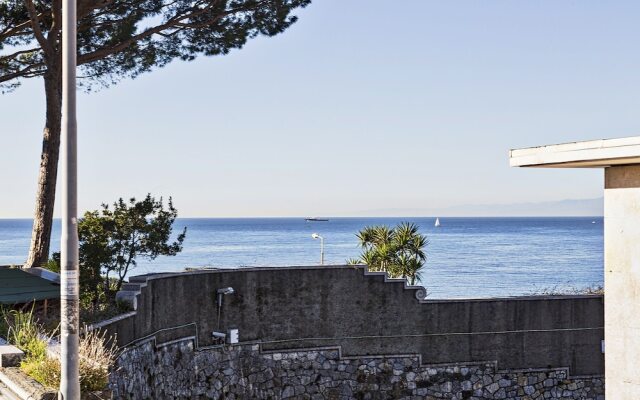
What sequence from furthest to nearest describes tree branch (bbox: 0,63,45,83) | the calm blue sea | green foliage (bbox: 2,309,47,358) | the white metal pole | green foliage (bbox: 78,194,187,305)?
the calm blue sea → tree branch (bbox: 0,63,45,83) → green foliage (bbox: 78,194,187,305) → green foliage (bbox: 2,309,47,358) → the white metal pole

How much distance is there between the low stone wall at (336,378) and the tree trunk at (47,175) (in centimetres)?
725

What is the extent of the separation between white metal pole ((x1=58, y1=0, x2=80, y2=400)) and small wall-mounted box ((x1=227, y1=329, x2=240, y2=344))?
40.4ft

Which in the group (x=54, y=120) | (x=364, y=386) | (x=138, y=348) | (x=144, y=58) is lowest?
(x=364, y=386)

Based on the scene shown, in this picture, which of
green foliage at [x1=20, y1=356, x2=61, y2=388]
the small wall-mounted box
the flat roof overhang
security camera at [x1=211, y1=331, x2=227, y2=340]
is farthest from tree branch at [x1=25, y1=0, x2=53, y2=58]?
the flat roof overhang

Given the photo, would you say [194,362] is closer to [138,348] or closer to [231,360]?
[231,360]

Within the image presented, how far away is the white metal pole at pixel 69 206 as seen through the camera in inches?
416

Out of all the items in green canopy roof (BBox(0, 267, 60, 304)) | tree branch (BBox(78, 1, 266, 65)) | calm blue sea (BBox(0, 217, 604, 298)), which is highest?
tree branch (BBox(78, 1, 266, 65))

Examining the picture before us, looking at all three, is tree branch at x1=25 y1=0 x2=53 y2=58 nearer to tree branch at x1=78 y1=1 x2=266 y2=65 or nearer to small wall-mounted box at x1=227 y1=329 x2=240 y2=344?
tree branch at x1=78 y1=1 x2=266 y2=65

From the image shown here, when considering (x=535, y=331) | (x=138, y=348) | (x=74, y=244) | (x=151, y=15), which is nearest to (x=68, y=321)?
(x=74, y=244)

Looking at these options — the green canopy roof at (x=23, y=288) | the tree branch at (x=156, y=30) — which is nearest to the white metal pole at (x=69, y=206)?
the green canopy roof at (x=23, y=288)

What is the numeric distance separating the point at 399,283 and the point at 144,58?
1186 cm

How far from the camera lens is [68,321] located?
10.8 m

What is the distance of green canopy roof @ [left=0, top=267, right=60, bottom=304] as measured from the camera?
1888 cm

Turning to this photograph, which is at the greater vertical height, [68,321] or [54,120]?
[54,120]
